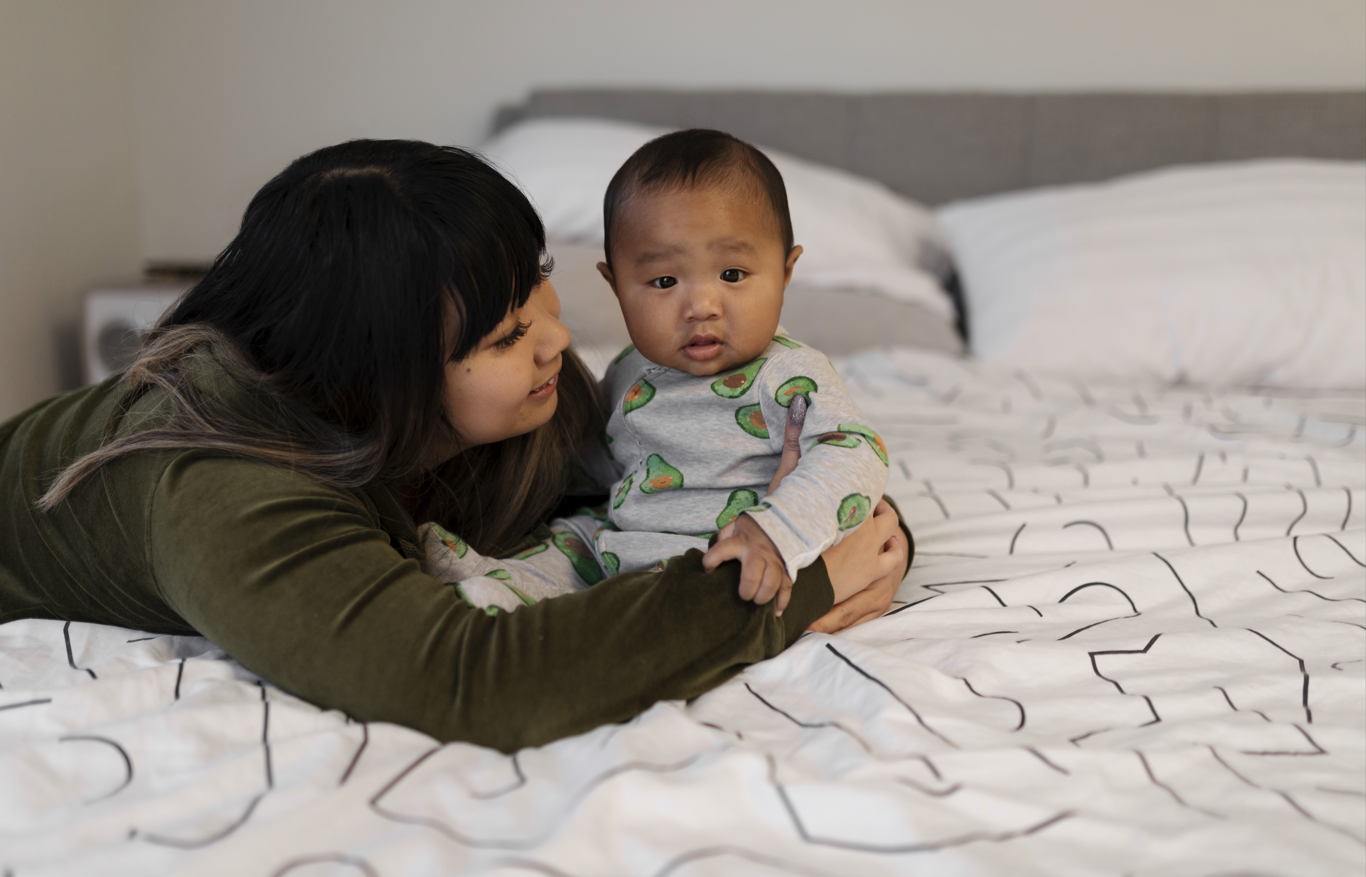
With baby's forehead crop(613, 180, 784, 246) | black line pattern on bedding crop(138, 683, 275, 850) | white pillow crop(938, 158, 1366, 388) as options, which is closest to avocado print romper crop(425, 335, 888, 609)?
baby's forehead crop(613, 180, 784, 246)

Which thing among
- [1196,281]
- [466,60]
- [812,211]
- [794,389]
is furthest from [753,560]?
[466,60]

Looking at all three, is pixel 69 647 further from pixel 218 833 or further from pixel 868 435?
pixel 868 435

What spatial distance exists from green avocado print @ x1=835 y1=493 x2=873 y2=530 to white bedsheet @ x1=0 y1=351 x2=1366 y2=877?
0.11 meters

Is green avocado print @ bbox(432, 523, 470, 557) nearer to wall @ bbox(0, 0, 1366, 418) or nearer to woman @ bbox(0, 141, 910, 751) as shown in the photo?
woman @ bbox(0, 141, 910, 751)

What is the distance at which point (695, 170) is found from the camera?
0.94 metres

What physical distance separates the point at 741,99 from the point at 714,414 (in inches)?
64.8

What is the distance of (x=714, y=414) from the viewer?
3.22 ft

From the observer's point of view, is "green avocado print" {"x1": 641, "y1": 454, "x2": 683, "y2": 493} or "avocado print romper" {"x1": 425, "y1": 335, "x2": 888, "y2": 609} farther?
"green avocado print" {"x1": 641, "y1": 454, "x2": 683, "y2": 493}

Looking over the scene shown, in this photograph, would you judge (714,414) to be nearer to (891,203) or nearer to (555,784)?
(555,784)

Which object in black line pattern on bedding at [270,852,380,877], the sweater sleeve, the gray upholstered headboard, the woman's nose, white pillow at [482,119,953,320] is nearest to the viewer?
black line pattern on bedding at [270,852,380,877]

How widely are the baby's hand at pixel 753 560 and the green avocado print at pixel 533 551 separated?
0.30 m

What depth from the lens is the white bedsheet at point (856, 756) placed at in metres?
0.54

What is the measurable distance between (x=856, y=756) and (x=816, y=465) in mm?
261

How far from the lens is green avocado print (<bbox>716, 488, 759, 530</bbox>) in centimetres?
94
